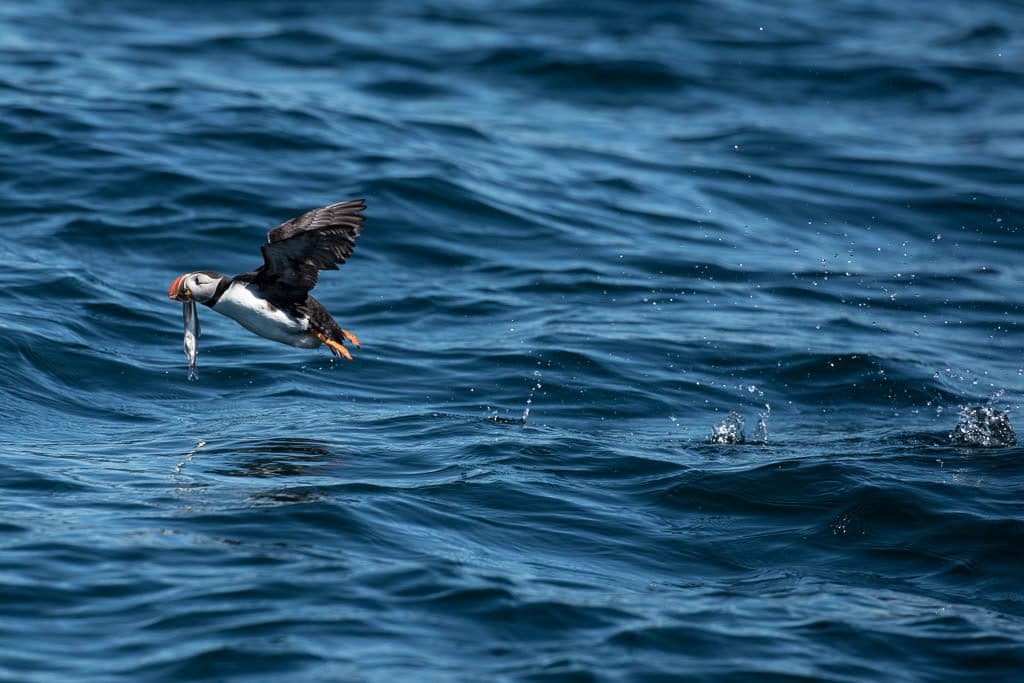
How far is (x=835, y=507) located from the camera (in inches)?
333

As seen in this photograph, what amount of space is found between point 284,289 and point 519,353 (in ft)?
10.1

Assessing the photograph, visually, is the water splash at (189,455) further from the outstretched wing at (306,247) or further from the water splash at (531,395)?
the water splash at (531,395)

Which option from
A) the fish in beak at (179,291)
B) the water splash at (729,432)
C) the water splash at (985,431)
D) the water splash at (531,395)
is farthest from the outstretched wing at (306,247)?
the water splash at (985,431)

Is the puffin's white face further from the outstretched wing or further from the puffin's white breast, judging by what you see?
the outstretched wing

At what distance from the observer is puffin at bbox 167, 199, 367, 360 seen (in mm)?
8719

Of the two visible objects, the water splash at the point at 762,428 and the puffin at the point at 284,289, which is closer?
the puffin at the point at 284,289

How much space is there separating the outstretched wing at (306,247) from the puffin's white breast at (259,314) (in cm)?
13

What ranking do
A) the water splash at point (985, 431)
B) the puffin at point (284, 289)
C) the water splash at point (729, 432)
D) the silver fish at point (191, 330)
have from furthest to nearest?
the water splash at point (729, 432) → the water splash at point (985, 431) → the silver fish at point (191, 330) → the puffin at point (284, 289)

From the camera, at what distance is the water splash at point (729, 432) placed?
989 centimetres

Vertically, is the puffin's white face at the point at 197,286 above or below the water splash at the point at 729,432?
above

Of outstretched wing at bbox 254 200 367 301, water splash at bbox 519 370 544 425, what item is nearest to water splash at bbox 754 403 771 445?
water splash at bbox 519 370 544 425

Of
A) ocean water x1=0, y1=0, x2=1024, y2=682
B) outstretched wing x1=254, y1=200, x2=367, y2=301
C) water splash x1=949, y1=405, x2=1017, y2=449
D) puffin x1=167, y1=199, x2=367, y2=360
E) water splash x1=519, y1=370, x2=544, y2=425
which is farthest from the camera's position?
water splash x1=519, y1=370, x2=544, y2=425

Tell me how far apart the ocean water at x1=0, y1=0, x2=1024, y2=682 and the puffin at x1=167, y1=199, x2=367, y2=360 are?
2.72ft

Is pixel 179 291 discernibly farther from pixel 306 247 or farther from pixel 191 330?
pixel 306 247
